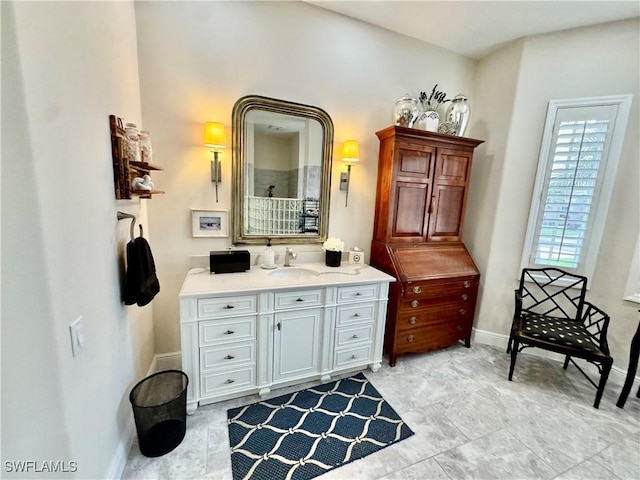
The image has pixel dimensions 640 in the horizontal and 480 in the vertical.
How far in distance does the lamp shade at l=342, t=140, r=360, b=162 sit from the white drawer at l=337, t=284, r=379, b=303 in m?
1.19

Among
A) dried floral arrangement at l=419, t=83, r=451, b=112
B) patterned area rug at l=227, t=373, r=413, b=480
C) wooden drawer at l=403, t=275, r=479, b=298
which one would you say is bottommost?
patterned area rug at l=227, t=373, r=413, b=480

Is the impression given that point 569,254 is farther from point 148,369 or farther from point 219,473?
point 148,369

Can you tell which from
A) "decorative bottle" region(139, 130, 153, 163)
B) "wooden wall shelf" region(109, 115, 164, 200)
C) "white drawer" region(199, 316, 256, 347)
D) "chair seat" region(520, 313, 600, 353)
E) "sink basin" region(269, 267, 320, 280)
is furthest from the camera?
"sink basin" region(269, 267, 320, 280)

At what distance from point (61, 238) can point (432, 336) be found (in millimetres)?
2788

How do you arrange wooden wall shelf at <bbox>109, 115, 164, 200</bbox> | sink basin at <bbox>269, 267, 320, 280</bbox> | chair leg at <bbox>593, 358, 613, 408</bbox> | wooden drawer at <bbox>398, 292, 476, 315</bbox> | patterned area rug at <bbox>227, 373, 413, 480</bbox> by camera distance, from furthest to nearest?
wooden drawer at <bbox>398, 292, 476, 315</bbox> < sink basin at <bbox>269, 267, 320, 280</bbox> < chair leg at <bbox>593, 358, 613, 408</bbox> < patterned area rug at <bbox>227, 373, 413, 480</bbox> < wooden wall shelf at <bbox>109, 115, 164, 200</bbox>

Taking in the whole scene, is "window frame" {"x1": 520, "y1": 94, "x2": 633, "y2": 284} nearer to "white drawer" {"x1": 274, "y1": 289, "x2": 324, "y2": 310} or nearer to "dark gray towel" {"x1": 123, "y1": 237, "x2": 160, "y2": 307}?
"white drawer" {"x1": 274, "y1": 289, "x2": 324, "y2": 310}

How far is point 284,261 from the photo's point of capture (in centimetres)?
246

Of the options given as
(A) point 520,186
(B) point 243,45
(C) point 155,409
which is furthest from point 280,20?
(C) point 155,409

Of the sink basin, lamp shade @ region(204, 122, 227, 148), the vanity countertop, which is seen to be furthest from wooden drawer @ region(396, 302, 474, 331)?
lamp shade @ region(204, 122, 227, 148)

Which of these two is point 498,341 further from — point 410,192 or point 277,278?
point 277,278

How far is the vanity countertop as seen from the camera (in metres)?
1.80

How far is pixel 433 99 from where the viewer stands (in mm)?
2803

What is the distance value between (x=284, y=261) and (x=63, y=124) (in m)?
1.73

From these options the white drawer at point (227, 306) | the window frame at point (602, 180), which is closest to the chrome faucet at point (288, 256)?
the white drawer at point (227, 306)
